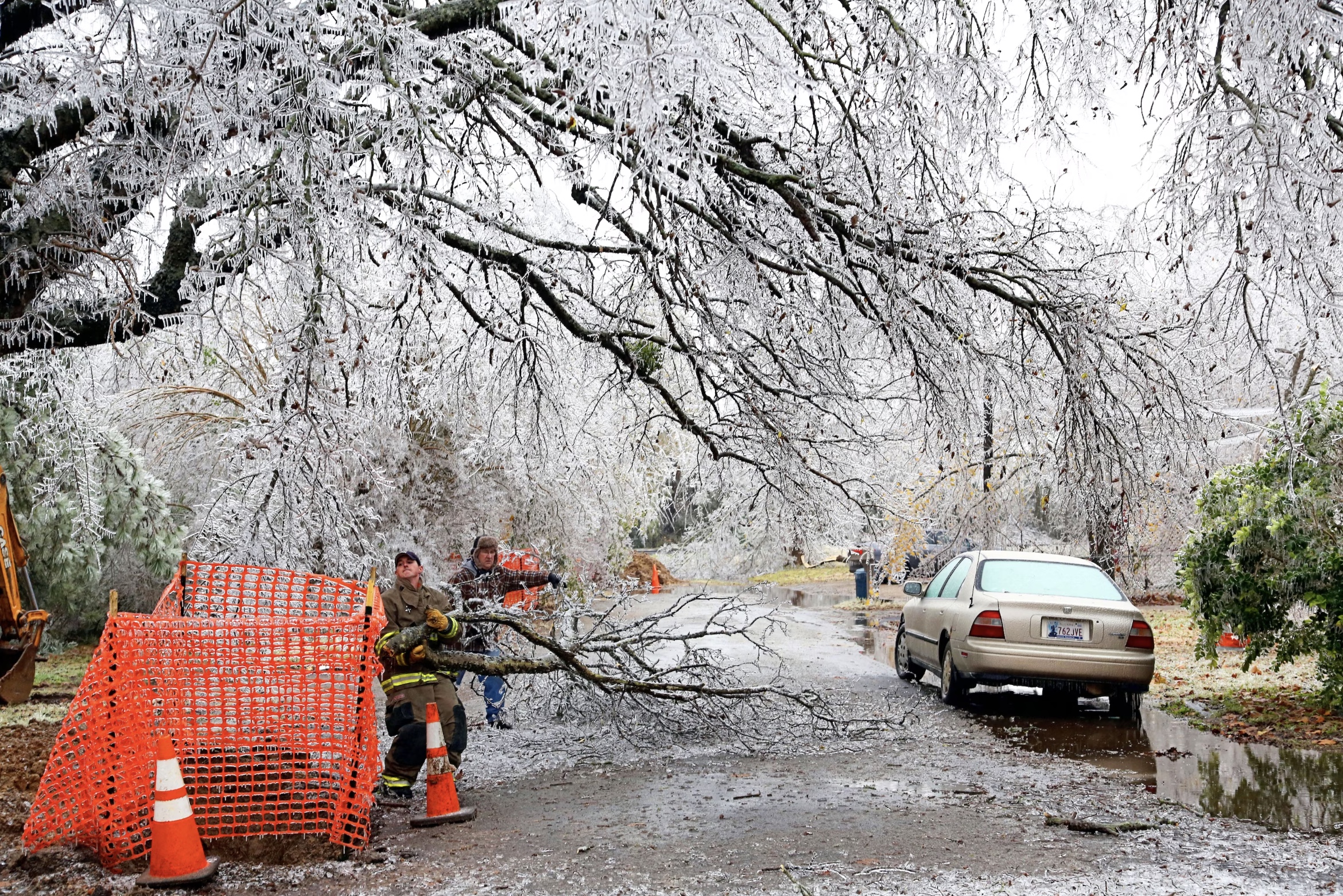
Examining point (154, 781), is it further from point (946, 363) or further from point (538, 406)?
point (946, 363)

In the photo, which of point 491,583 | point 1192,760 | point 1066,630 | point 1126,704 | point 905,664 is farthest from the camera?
point 905,664

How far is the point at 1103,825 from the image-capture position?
631 cm

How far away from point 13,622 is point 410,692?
21.2 ft

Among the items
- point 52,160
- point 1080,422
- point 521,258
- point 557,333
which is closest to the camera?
point 1080,422

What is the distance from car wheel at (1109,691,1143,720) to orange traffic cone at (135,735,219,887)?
8.26 m

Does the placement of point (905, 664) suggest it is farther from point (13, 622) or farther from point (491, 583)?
point (13, 622)

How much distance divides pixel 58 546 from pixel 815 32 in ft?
48.6

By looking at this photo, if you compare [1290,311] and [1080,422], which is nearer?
[1290,311]

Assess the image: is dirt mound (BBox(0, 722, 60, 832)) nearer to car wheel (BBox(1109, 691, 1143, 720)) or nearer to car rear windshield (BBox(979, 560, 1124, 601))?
car rear windshield (BBox(979, 560, 1124, 601))

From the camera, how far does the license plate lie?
1033 centimetres

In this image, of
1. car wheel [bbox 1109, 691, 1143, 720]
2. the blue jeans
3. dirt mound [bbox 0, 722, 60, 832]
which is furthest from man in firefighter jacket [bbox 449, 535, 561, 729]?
car wheel [bbox 1109, 691, 1143, 720]

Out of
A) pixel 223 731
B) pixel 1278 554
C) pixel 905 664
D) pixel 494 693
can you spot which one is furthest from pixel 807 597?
pixel 223 731

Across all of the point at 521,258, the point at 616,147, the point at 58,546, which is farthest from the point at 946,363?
the point at 58,546

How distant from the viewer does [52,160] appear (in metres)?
7.23
